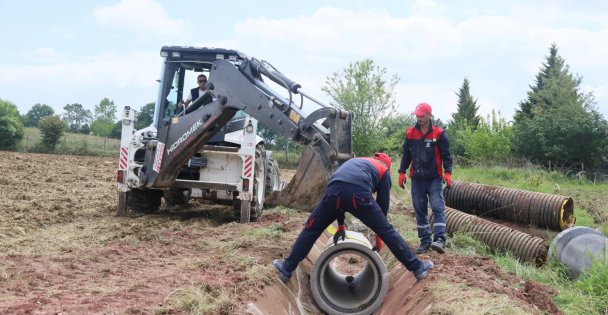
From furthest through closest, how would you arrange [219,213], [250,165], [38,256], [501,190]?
1. [219,213]
2. [501,190]
3. [250,165]
4. [38,256]

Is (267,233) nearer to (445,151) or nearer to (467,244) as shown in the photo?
(445,151)

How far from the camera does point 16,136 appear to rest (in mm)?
34125

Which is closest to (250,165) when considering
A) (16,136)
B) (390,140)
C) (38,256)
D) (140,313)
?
(38,256)

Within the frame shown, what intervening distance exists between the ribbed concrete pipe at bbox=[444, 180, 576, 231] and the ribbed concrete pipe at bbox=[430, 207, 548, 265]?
107 centimetres

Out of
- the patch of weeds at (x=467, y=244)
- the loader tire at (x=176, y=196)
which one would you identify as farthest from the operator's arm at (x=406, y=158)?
the loader tire at (x=176, y=196)

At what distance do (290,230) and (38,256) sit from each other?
3.59m

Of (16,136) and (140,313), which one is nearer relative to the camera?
(140,313)

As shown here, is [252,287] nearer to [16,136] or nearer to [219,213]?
[219,213]

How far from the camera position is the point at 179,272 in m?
5.91

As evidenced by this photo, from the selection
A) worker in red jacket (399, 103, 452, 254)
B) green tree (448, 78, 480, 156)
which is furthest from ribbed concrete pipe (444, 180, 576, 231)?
green tree (448, 78, 480, 156)

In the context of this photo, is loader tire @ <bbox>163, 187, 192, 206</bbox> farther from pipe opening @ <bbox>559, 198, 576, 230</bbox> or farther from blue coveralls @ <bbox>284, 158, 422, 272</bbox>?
pipe opening @ <bbox>559, 198, 576, 230</bbox>

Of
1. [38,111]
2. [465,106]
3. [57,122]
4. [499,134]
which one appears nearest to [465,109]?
[465,106]

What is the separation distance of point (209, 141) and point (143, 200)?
1699 mm

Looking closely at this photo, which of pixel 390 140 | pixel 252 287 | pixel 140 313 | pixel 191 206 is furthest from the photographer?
pixel 390 140
